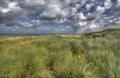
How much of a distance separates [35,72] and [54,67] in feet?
4.70

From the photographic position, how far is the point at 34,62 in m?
7.74

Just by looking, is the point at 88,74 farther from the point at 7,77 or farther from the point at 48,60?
the point at 48,60

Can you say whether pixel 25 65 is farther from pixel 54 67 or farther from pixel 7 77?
pixel 54 67

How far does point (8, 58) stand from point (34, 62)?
1.21 meters

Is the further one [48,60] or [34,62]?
[48,60]

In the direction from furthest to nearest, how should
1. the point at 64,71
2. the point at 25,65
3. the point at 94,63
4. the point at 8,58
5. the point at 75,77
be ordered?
1. the point at 94,63
2. the point at 25,65
3. the point at 8,58
4. the point at 64,71
5. the point at 75,77

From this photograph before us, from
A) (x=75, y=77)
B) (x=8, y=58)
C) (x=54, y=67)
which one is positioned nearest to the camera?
(x=75, y=77)

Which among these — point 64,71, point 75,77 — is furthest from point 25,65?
point 75,77

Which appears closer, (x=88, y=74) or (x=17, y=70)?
(x=88, y=74)

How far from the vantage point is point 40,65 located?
8.09 m

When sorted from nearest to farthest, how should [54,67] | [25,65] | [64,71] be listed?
1. [64,71]
2. [25,65]
3. [54,67]

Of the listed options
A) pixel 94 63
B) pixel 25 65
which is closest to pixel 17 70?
pixel 25 65

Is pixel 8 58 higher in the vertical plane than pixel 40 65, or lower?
higher

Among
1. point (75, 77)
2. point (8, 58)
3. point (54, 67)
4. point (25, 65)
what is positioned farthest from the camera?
point (54, 67)
